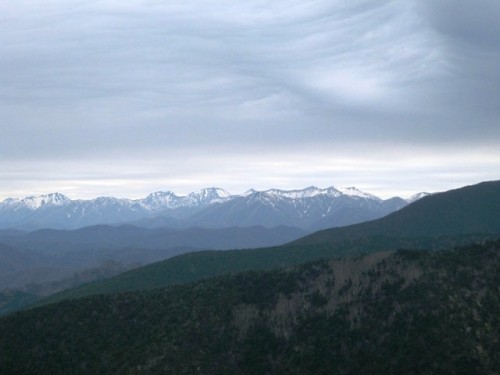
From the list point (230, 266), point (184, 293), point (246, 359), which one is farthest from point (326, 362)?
point (230, 266)

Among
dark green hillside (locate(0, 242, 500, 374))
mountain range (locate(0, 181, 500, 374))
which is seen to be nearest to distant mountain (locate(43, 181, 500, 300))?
mountain range (locate(0, 181, 500, 374))

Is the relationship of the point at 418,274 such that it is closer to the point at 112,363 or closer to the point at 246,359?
the point at 246,359

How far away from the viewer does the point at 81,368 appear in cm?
4797

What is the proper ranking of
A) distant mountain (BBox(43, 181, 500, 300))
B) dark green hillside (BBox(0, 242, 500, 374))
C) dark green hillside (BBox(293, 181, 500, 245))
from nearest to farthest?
dark green hillside (BBox(0, 242, 500, 374))
distant mountain (BBox(43, 181, 500, 300))
dark green hillside (BBox(293, 181, 500, 245))

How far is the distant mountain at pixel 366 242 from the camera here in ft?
350

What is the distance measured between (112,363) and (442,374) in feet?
76.3

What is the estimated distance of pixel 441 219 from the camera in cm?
15512

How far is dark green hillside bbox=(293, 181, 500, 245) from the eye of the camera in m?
145

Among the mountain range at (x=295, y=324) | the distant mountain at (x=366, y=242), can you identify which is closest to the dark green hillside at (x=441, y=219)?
the distant mountain at (x=366, y=242)

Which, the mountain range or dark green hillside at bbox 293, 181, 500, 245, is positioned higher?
dark green hillside at bbox 293, 181, 500, 245

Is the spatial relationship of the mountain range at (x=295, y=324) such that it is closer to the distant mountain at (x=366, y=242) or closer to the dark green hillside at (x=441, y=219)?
the distant mountain at (x=366, y=242)

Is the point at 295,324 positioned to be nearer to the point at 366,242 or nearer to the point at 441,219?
the point at 366,242

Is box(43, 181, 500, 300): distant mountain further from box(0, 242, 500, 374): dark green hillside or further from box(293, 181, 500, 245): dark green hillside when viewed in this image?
box(0, 242, 500, 374): dark green hillside

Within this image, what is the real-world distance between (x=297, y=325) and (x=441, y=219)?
113648 millimetres
